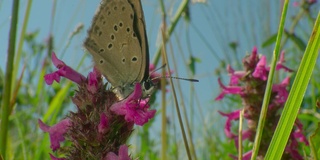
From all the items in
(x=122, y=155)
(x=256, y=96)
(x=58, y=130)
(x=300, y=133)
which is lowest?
(x=300, y=133)

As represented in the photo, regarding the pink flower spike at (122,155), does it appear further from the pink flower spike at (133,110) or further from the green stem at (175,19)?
the green stem at (175,19)

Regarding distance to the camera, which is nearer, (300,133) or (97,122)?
(97,122)

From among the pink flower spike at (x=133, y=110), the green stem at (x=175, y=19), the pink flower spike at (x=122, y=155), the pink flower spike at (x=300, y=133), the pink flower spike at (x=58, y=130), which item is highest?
the green stem at (x=175, y=19)

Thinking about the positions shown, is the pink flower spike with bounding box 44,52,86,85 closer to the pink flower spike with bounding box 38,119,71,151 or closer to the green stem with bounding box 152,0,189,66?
the pink flower spike with bounding box 38,119,71,151

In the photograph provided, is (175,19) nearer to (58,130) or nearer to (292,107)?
(58,130)

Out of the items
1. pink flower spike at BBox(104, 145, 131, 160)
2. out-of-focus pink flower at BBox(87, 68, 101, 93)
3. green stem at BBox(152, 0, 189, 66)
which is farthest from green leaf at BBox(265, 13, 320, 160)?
green stem at BBox(152, 0, 189, 66)

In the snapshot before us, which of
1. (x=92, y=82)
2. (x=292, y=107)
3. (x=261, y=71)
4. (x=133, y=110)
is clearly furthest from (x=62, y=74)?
(x=261, y=71)

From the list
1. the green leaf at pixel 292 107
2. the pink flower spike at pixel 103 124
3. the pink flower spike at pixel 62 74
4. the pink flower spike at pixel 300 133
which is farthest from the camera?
the pink flower spike at pixel 300 133

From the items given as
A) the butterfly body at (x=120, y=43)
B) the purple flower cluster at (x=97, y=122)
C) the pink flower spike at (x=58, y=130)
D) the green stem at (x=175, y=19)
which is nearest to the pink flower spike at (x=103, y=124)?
the purple flower cluster at (x=97, y=122)
